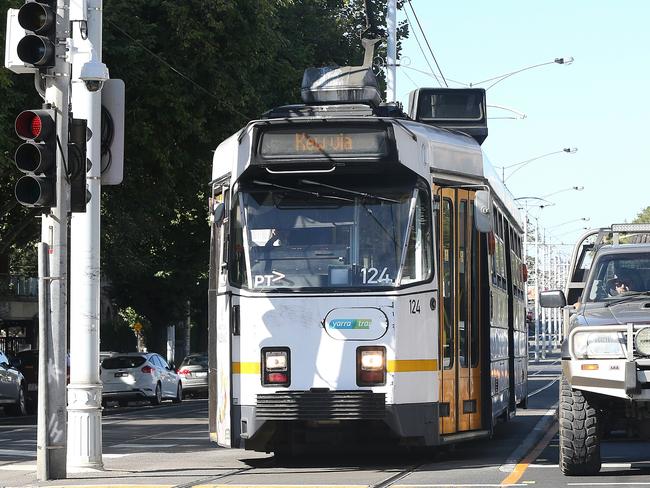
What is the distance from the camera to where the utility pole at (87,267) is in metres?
15.5

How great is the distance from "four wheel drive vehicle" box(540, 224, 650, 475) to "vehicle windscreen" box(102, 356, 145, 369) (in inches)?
983

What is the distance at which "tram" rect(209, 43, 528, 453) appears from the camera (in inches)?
555

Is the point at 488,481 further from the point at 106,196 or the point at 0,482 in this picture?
the point at 106,196

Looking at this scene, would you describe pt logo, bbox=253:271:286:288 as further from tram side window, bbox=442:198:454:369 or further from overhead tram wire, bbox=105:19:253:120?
overhead tram wire, bbox=105:19:253:120

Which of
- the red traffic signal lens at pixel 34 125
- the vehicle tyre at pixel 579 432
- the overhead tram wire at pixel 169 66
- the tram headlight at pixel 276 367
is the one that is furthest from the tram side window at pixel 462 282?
the overhead tram wire at pixel 169 66

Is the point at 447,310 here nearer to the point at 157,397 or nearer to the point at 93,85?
the point at 93,85

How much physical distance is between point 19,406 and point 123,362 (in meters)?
6.15

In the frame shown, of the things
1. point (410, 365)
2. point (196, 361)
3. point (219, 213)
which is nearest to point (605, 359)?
point (410, 365)

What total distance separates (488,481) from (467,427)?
2.20 meters

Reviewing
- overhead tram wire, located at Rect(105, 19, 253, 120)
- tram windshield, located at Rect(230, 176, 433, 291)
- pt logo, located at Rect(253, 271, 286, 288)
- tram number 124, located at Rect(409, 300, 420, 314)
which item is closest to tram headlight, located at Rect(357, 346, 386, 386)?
tram number 124, located at Rect(409, 300, 420, 314)

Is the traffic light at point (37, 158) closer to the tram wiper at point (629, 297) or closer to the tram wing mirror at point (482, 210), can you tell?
the tram wing mirror at point (482, 210)

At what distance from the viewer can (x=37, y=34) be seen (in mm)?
14375

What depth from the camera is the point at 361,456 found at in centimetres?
1653

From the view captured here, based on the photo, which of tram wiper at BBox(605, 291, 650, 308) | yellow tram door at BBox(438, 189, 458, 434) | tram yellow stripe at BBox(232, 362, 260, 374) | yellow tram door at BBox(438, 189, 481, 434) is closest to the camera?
tram wiper at BBox(605, 291, 650, 308)
